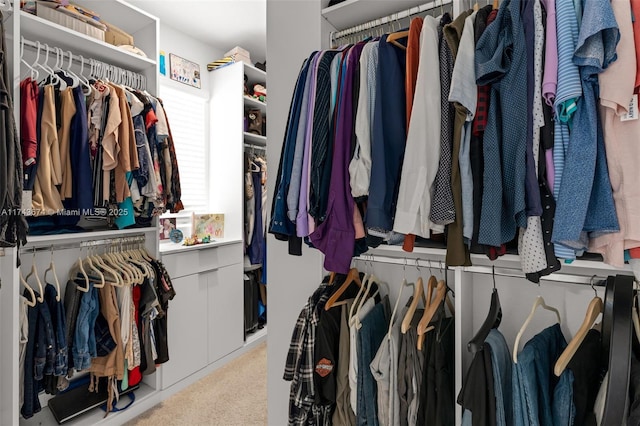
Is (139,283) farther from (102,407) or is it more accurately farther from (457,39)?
(457,39)

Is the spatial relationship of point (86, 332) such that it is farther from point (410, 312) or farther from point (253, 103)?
point (253, 103)

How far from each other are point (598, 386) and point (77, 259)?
8.49 ft

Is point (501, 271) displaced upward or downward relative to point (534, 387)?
upward

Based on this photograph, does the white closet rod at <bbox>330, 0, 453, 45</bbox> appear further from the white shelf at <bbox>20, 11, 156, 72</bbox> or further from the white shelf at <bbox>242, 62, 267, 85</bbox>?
the white shelf at <bbox>242, 62, 267, 85</bbox>

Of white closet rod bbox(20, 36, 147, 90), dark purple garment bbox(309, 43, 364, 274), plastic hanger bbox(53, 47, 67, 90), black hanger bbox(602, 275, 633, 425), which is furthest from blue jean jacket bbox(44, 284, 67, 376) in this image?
black hanger bbox(602, 275, 633, 425)

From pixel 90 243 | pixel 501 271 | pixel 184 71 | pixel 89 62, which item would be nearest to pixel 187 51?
pixel 184 71

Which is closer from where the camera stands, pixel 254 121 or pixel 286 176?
pixel 286 176

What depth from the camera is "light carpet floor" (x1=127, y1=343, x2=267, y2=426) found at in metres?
2.21

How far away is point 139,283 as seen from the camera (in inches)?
Answer: 87.0

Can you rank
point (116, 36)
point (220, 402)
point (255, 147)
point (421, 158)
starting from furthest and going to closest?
point (255, 147) < point (220, 402) < point (116, 36) < point (421, 158)

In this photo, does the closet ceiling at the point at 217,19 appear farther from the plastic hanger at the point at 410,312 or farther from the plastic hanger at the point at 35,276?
the plastic hanger at the point at 410,312

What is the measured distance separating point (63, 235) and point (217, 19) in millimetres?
2046

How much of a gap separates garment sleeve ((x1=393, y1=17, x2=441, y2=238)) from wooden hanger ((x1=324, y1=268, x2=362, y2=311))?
0.49 metres

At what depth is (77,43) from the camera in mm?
2078
